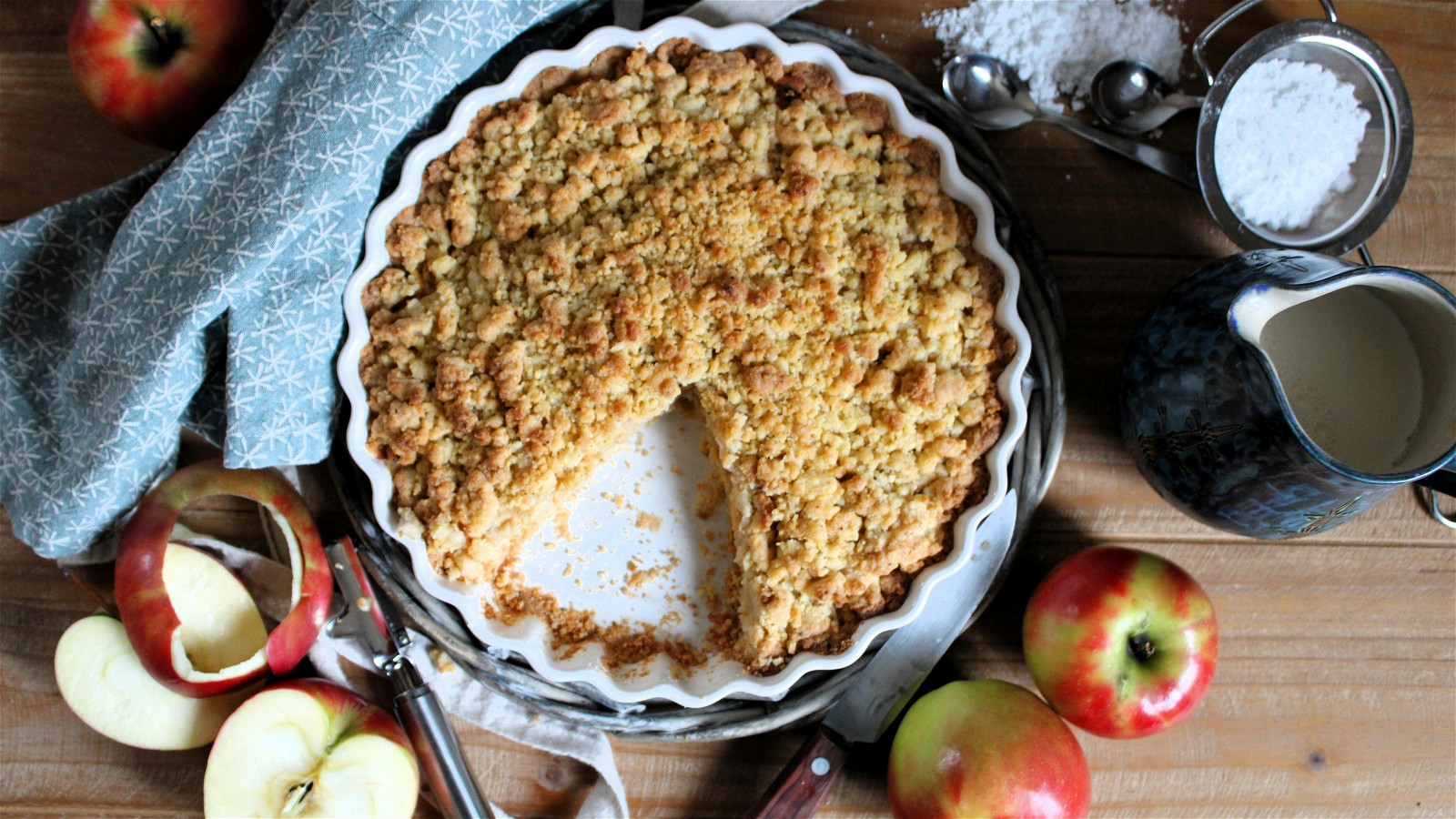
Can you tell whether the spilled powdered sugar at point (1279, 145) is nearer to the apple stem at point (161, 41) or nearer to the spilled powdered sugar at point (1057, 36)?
the spilled powdered sugar at point (1057, 36)

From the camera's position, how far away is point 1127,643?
1.42m

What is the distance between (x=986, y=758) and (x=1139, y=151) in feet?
3.19

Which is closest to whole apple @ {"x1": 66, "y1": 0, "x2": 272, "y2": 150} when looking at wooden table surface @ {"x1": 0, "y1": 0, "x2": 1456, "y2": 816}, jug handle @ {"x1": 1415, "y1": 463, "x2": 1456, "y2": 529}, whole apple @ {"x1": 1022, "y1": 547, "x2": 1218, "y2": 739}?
wooden table surface @ {"x1": 0, "y1": 0, "x2": 1456, "y2": 816}

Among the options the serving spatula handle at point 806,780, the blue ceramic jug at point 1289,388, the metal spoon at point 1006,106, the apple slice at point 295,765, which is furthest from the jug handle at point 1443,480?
the apple slice at point 295,765

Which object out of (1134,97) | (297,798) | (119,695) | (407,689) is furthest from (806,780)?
(1134,97)

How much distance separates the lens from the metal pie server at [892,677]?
1457 mm

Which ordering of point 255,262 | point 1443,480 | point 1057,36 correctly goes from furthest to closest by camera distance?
point 1057,36, point 255,262, point 1443,480

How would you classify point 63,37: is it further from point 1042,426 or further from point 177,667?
point 1042,426

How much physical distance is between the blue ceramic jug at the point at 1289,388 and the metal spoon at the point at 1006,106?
0.29 metres

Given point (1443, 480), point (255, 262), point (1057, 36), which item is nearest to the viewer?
point (1443, 480)

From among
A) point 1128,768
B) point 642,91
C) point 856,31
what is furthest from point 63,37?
point 1128,768

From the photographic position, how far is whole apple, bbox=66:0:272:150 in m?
1.46

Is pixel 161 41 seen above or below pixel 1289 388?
above

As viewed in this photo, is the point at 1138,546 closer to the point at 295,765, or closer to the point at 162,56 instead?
the point at 295,765
